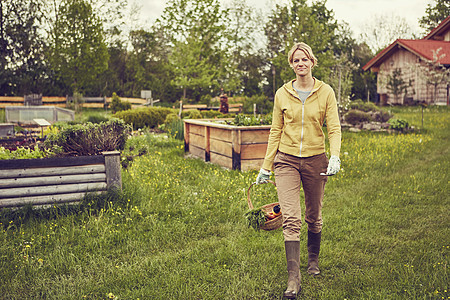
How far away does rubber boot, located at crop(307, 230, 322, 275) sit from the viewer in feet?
13.0

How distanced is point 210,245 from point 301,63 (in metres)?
2.27

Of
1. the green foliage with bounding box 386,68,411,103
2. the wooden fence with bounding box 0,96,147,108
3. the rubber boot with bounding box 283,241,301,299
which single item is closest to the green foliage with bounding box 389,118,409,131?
the rubber boot with bounding box 283,241,301,299

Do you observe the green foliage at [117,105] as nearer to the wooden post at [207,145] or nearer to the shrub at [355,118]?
the shrub at [355,118]

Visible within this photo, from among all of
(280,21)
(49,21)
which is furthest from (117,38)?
(280,21)

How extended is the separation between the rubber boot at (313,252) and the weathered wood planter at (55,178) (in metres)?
2.91

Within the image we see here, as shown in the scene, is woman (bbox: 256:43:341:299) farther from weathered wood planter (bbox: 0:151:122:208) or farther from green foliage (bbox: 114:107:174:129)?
green foliage (bbox: 114:107:174:129)

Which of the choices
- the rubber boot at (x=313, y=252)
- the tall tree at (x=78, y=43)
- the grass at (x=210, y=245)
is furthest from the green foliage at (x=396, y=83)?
the rubber boot at (x=313, y=252)

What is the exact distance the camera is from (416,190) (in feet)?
23.7

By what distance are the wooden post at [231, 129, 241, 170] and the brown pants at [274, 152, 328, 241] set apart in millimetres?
4085

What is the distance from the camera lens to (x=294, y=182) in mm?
3652

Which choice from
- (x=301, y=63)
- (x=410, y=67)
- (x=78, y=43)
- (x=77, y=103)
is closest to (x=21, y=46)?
(x=78, y=43)

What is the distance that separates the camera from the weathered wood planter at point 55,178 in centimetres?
521

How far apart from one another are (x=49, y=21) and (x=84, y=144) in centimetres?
3108

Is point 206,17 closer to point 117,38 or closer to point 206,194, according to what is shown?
point 117,38
